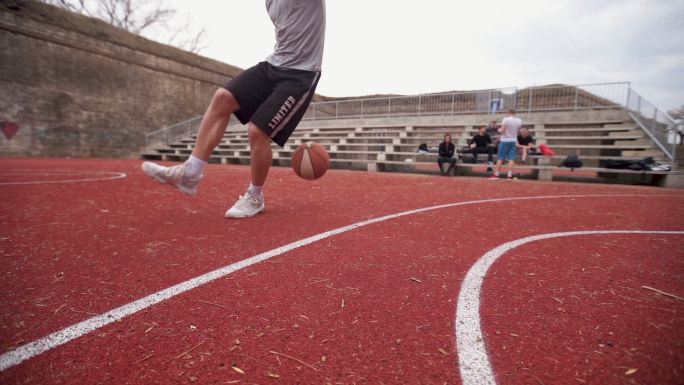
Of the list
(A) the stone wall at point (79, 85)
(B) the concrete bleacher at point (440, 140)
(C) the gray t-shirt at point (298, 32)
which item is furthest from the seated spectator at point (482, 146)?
(A) the stone wall at point (79, 85)

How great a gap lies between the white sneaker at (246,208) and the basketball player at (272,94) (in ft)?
1.26

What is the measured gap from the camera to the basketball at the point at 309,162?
4.65 m

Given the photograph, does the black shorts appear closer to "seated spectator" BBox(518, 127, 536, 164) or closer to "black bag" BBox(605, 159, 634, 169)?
"seated spectator" BBox(518, 127, 536, 164)

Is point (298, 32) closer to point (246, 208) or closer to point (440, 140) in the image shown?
point (246, 208)

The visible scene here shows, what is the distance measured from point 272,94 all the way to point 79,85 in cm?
A: 1789

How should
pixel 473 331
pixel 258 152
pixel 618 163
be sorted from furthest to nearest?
1. pixel 618 163
2. pixel 258 152
3. pixel 473 331

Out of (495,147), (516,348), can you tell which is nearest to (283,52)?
(516,348)

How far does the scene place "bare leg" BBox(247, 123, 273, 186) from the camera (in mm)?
2959

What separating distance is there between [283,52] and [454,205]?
106 inches

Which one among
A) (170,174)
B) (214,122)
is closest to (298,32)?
(214,122)

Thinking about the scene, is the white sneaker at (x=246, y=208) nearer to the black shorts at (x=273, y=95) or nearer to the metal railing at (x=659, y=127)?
the black shorts at (x=273, y=95)

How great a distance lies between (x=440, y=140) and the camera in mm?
14234

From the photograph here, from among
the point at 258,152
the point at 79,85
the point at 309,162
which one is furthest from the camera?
the point at 79,85

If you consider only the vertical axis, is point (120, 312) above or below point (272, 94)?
below
